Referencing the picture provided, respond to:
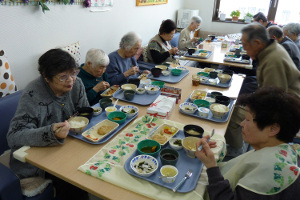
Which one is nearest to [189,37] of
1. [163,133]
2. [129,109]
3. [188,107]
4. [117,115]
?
[188,107]

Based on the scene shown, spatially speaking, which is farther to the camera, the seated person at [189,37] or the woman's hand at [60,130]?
the seated person at [189,37]

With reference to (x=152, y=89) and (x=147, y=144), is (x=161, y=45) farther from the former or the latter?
(x=147, y=144)

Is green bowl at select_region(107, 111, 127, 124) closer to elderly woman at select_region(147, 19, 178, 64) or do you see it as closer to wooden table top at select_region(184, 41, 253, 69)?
elderly woman at select_region(147, 19, 178, 64)

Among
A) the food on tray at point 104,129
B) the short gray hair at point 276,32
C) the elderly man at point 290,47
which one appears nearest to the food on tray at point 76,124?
the food on tray at point 104,129

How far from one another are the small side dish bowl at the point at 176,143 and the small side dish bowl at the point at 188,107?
1.25 feet

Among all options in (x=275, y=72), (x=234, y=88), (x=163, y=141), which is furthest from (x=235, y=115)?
(x=163, y=141)

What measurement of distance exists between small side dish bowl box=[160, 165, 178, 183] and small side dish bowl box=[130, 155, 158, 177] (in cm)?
4

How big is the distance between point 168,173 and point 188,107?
77 centimetres

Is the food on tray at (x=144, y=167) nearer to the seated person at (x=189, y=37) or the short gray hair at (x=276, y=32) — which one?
the short gray hair at (x=276, y=32)

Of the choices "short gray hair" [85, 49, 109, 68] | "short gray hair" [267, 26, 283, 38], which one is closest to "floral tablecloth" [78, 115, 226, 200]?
"short gray hair" [85, 49, 109, 68]

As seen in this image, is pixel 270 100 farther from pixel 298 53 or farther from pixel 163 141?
pixel 298 53

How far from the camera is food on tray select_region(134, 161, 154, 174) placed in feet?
3.72

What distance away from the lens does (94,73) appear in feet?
7.27

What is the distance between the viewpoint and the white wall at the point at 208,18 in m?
6.20
